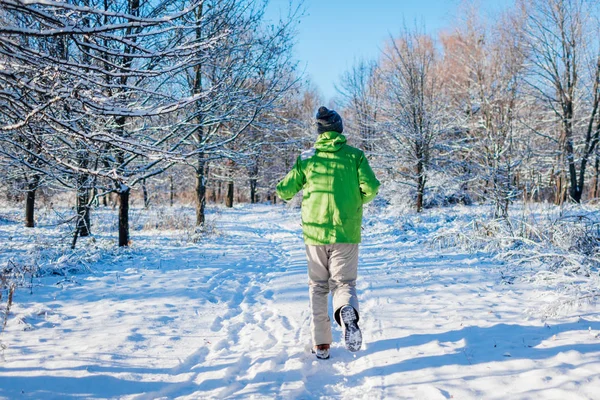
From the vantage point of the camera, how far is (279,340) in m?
3.56

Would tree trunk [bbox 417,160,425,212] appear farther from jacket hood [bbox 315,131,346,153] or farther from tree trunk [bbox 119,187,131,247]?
jacket hood [bbox 315,131,346,153]

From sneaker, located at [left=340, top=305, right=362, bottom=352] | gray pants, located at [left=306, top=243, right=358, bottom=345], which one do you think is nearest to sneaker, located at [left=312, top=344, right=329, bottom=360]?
gray pants, located at [left=306, top=243, right=358, bottom=345]

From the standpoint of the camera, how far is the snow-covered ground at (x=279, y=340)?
8.48 ft

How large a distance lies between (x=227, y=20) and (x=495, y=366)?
7.14m

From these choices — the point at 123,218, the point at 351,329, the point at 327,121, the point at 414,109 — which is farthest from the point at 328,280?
the point at 414,109

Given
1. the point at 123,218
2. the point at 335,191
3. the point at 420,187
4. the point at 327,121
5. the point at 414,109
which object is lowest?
the point at 123,218

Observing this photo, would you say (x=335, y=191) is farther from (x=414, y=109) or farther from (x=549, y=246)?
(x=414, y=109)

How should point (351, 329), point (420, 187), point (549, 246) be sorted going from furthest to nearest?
1. point (420, 187)
2. point (549, 246)
3. point (351, 329)

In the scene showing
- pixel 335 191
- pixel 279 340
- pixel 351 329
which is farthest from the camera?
pixel 279 340

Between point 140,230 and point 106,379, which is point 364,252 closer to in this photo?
point 106,379

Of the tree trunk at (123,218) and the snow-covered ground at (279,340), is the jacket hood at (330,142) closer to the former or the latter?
the snow-covered ground at (279,340)

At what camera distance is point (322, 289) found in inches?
131

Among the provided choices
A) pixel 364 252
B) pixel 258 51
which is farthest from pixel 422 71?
pixel 364 252

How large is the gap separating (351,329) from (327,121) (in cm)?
181
